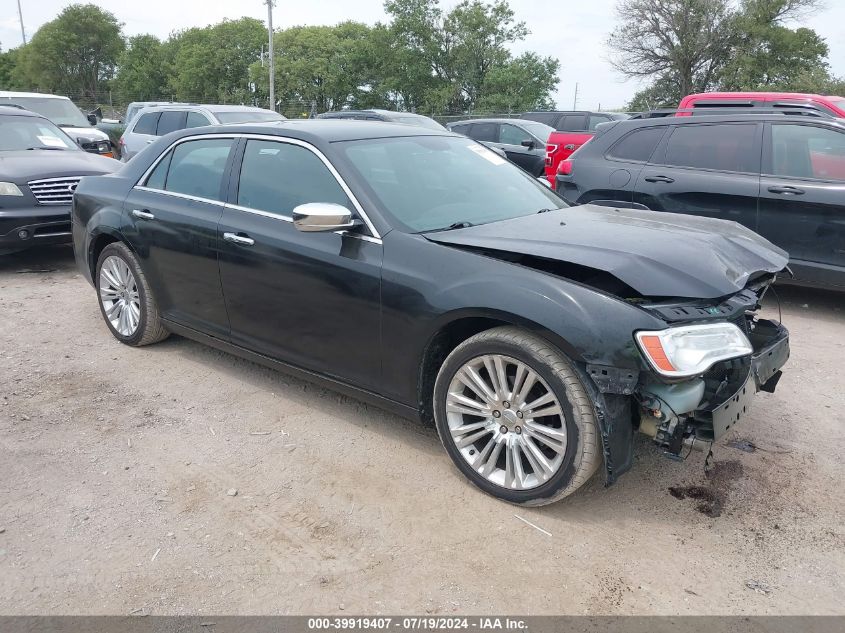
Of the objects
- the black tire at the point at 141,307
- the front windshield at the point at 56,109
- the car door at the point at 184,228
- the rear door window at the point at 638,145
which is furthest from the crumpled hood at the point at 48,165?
the front windshield at the point at 56,109

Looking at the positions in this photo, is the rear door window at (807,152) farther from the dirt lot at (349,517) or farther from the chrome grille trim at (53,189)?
the chrome grille trim at (53,189)

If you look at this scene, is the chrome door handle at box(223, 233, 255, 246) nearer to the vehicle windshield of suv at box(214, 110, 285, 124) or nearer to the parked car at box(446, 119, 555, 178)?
the vehicle windshield of suv at box(214, 110, 285, 124)

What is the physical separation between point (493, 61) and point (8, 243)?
155ft

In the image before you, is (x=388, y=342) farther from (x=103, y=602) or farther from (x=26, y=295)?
(x=26, y=295)

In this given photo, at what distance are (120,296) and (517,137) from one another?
11.4 meters

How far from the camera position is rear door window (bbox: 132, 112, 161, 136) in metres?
13.0

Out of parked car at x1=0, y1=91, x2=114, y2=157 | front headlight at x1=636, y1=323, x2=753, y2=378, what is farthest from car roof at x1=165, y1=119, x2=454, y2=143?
parked car at x1=0, y1=91, x2=114, y2=157

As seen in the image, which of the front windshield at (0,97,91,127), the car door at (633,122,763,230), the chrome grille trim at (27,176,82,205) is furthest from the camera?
the front windshield at (0,97,91,127)

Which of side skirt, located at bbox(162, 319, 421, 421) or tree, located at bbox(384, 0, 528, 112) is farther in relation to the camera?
tree, located at bbox(384, 0, 528, 112)

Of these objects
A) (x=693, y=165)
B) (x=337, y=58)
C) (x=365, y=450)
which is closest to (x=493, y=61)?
(x=337, y=58)

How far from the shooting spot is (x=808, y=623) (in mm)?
2502

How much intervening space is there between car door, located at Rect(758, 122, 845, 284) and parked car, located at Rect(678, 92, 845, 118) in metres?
2.19

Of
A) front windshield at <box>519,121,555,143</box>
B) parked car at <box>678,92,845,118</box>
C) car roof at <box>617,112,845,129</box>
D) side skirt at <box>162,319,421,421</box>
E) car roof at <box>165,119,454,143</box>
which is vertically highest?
parked car at <box>678,92,845,118</box>

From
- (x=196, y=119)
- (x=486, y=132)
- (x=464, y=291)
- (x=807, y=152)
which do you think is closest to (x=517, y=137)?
(x=486, y=132)
